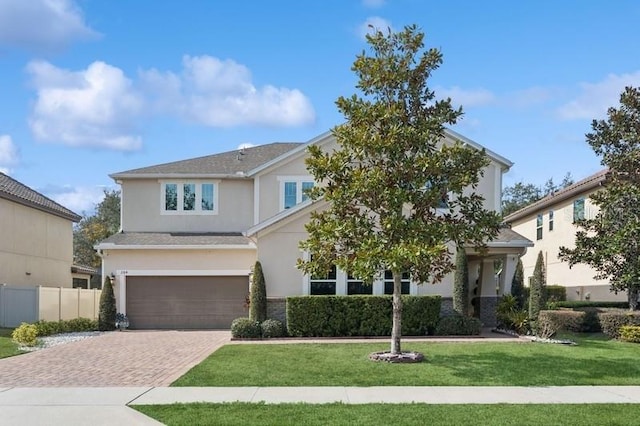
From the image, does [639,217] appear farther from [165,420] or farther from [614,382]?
[165,420]

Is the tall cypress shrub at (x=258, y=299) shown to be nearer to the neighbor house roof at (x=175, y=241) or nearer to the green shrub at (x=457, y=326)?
the neighbor house roof at (x=175, y=241)

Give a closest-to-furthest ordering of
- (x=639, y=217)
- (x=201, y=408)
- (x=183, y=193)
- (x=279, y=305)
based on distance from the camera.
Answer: (x=201, y=408) < (x=639, y=217) < (x=279, y=305) < (x=183, y=193)

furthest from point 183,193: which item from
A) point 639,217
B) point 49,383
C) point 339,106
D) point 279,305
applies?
point 639,217

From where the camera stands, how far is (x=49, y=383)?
11.9m

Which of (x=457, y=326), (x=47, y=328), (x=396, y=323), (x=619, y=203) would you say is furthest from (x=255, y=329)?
(x=619, y=203)

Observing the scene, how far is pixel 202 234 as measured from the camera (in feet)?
87.3

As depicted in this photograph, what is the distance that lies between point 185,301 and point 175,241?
259 cm

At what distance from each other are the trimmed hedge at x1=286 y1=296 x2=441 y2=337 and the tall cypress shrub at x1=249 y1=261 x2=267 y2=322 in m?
0.95

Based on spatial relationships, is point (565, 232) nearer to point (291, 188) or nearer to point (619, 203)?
point (619, 203)

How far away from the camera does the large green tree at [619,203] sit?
19672 mm

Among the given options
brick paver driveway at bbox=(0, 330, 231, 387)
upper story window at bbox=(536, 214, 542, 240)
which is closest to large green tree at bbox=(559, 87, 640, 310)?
brick paver driveway at bbox=(0, 330, 231, 387)

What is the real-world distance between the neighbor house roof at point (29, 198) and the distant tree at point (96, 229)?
727 inches

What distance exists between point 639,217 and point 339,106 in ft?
36.6

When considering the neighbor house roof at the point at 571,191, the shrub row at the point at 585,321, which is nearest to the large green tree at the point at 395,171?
the shrub row at the point at 585,321
